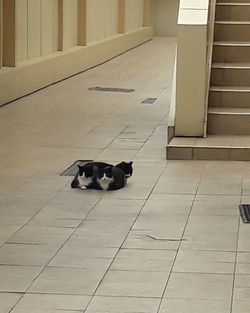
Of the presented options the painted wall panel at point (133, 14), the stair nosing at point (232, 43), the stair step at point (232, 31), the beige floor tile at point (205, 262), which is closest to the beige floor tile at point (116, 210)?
the beige floor tile at point (205, 262)

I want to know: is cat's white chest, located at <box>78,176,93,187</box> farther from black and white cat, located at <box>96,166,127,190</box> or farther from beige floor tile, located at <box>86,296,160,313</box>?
beige floor tile, located at <box>86,296,160,313</box>

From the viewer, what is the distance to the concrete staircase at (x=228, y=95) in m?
9.44

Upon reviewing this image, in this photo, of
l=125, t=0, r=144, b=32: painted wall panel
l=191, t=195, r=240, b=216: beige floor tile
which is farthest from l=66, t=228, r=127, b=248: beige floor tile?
l=125, t=0, r=144, b=32: painted wall panel

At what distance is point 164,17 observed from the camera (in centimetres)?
2945

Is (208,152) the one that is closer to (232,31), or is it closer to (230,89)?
(230,89)

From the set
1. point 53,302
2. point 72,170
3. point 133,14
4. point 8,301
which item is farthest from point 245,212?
point 133,14

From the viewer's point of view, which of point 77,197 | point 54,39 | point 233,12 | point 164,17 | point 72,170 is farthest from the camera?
point 164,17

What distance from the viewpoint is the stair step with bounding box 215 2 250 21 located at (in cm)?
1257

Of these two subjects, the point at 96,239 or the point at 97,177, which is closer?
the point at 96,239

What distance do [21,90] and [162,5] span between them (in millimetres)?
15833

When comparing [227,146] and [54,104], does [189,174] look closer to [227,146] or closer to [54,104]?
[227,146]

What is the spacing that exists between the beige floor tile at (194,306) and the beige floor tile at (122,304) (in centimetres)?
7

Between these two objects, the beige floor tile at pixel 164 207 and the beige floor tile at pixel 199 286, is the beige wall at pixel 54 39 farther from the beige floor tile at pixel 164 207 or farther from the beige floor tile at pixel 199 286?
the beige floor tile at pixel 199 286

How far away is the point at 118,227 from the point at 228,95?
168 inches
